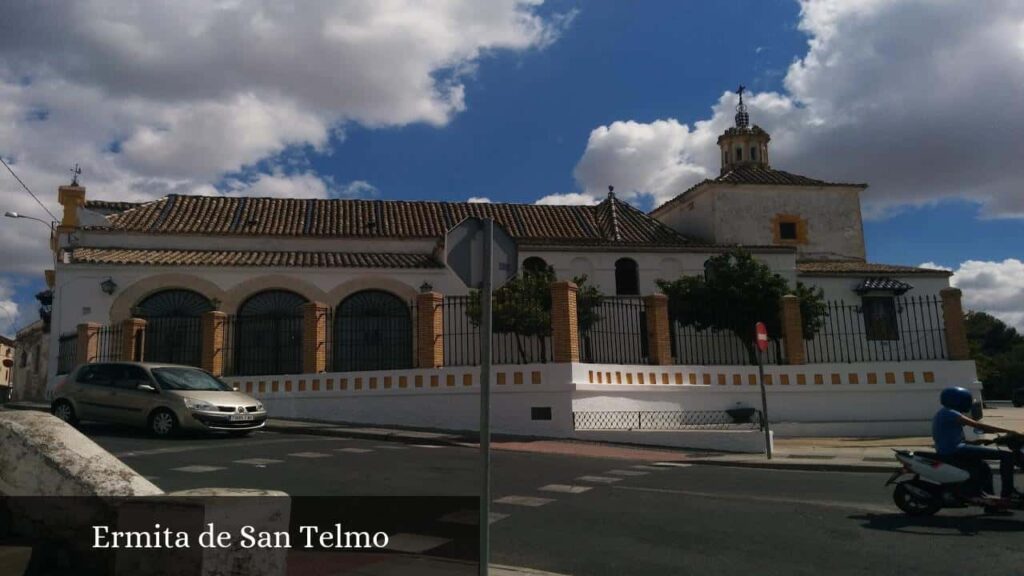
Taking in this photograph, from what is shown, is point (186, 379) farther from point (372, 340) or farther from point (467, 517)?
point (372, 340)

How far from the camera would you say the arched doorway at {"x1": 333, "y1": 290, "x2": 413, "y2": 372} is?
23.5m

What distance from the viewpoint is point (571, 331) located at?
17156mm

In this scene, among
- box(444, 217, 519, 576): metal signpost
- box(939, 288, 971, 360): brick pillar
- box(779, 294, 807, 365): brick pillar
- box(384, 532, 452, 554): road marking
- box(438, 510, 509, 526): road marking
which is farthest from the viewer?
box(779, 294, 807, 365): brick pillar

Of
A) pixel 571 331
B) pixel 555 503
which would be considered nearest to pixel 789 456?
pixel 571 331

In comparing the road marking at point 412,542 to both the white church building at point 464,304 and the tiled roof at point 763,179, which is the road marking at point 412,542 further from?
the tiled roof at point 763,179

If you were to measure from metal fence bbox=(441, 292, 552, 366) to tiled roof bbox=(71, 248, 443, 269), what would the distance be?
4954mm

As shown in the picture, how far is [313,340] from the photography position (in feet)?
63.9

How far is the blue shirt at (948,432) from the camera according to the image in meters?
8.01

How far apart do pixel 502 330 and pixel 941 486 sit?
15480mm

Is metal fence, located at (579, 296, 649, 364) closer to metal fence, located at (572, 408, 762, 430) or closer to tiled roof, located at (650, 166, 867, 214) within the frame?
metal fence, located at (572, 408, 762, 430)

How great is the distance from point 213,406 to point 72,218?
22.7 m

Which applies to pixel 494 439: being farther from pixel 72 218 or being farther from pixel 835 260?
pixel 72 218

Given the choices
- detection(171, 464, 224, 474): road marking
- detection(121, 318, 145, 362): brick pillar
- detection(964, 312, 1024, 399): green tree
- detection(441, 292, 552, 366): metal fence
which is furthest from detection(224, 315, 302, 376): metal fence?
detection(964, 312, 1024, 399): green tree

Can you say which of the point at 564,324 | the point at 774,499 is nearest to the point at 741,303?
the point at 564,324
